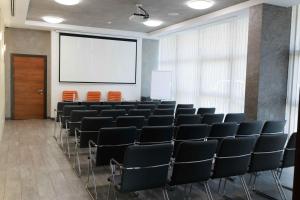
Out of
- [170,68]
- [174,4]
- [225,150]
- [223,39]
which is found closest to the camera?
[225,150]

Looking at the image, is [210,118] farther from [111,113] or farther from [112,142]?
[112,142]

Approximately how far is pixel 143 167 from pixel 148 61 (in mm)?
10261

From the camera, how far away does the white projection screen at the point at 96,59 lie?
1123 centimetres

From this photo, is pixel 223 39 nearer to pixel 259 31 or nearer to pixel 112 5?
pixel 259 31

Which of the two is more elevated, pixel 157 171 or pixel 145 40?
pixel 145 40

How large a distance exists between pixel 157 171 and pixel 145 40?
10.3 metres

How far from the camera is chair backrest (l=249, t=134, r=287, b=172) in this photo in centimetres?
388

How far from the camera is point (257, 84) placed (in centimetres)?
711

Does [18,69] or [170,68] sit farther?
[170,68]

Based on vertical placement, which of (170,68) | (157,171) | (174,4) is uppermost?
(174,4)

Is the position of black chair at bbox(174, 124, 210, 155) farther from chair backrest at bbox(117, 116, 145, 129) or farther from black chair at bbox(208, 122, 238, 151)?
chair backrest at bbox(117, 116, 145, 129)

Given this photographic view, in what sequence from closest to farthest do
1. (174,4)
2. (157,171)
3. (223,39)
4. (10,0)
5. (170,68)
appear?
(157,171) < (10,0) < (174,4) < (223,39) < (170,68)

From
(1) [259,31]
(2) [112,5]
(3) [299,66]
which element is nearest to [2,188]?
(2) [112,5]

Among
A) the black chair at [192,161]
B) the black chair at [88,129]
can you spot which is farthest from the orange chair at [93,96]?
the black chair at [192,161]
